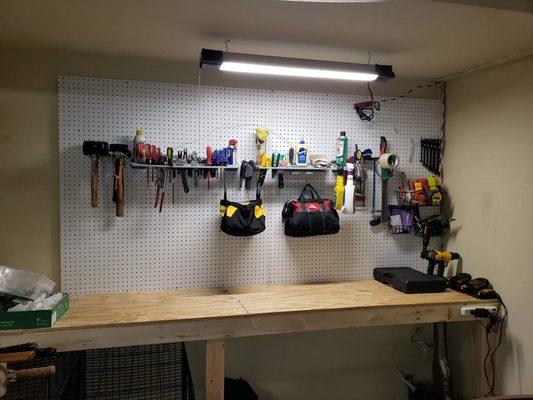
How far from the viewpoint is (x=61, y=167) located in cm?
234

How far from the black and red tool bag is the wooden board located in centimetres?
38

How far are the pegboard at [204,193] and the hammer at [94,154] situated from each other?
14 cm

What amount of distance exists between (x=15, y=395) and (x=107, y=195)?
1.22 meters

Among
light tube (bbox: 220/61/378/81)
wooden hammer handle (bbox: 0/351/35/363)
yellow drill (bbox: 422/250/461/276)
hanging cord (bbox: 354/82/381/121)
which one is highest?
light tube (bbox: 220/61/378/81)

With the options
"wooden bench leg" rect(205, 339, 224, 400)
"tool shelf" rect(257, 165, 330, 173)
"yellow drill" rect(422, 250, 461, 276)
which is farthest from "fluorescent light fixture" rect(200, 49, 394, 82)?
"wooden bench leg" rect(205, 339, 224, 400)

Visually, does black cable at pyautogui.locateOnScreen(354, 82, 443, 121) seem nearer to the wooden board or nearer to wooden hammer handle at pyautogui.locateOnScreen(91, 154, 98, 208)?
the wooden board

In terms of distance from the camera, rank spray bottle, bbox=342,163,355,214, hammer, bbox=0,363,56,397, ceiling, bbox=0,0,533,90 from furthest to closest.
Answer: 1. spray bottle, bbox=342,163,355,214
2. ceiling, bbox=0,0,533,90
3. hammer, bbox=0,363,56,397

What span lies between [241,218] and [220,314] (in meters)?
0.60

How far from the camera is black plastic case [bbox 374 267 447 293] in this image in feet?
8.14

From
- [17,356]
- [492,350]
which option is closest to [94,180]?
[17,356]

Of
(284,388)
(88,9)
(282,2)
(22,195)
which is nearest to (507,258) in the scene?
(284,388)

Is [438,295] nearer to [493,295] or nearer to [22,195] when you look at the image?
[493,295]

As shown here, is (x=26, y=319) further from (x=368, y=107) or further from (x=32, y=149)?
(x=368, y=107)

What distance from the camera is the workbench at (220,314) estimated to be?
1.91m
